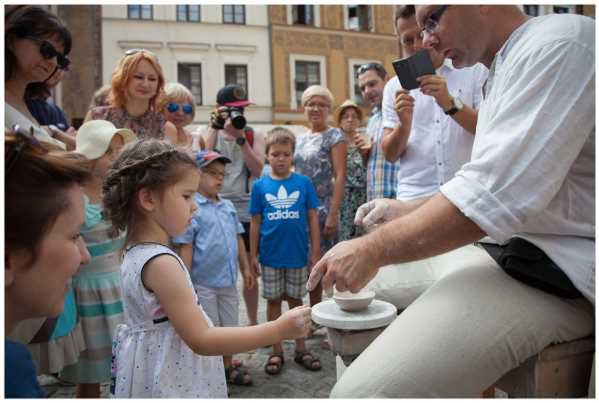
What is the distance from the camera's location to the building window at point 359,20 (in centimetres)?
2228

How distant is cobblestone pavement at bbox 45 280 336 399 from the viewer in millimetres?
2926

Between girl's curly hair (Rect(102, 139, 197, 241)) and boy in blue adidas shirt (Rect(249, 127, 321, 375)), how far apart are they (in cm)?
180

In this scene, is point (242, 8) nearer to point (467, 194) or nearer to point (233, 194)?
point (233, 194)

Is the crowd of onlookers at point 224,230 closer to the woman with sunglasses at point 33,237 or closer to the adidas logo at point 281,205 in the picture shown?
the woman with sunglasses at point 33,237

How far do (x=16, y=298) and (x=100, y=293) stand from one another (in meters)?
1.44

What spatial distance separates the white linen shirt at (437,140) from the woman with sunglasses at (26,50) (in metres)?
1.76

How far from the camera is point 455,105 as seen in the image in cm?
246

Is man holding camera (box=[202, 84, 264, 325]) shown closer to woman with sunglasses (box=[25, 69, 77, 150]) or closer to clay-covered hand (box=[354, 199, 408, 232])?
Result: woman with sunglasses (box=[25, 69, 77, 150])

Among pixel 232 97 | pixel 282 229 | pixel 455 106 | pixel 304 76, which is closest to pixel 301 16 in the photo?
pixel 304 76

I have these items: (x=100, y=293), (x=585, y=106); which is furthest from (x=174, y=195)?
(x=585, y=106)

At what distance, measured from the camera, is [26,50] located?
248 cm

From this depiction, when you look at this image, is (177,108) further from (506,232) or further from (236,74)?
(236,74)

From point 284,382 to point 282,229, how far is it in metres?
1.03

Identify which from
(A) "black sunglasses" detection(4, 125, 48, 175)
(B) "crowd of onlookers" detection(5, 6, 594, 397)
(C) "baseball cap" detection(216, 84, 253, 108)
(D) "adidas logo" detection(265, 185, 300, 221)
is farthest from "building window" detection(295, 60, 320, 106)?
(A) "black sunglasses" detection(4, 125, 48, 175)
